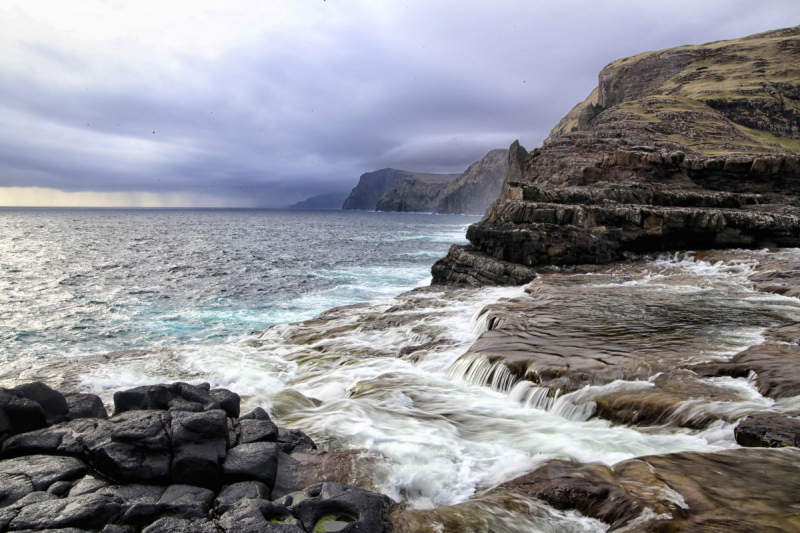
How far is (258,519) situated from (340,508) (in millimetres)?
1015

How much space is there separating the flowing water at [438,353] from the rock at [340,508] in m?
0.77

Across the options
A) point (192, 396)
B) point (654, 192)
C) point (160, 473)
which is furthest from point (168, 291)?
point (654, 192)

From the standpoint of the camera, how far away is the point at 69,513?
15.3 feet

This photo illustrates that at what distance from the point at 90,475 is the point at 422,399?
242 inches

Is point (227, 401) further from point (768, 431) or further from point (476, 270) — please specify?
point (476, 270)

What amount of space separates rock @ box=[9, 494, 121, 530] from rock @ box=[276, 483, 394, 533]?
1.93 m

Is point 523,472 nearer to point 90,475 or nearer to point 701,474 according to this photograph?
point 701,474

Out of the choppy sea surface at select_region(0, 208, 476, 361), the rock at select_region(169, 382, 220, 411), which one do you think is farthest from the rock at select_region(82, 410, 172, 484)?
the choppy sea surface at select_region(0, 208, 476, 361)

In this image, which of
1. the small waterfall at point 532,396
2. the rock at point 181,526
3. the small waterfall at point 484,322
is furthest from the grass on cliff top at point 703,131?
the rock at point 181,526

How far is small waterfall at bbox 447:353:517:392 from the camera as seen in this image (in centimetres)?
984

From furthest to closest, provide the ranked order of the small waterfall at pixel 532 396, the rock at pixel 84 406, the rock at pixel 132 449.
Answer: the small waterfall at pixel 532 396 < the rock at pixel 84 406 < the rock at pixel 132 449

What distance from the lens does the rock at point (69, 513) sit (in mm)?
4531

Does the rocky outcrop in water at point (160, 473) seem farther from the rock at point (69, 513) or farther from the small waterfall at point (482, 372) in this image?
the small waterfall at point (482, 372)

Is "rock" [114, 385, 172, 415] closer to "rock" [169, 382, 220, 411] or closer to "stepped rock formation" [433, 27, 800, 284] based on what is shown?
"rock" [169, 382, 220, 411]
